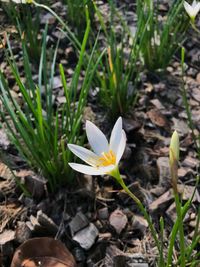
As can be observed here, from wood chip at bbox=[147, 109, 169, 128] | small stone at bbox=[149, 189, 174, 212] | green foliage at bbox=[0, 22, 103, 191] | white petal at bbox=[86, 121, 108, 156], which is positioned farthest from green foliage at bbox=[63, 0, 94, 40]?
white petal at bbox=[86, 121, 108, 156]

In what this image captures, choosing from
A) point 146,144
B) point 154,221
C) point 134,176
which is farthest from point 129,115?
point 154,221

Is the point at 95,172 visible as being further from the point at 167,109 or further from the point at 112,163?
the point at 167,109

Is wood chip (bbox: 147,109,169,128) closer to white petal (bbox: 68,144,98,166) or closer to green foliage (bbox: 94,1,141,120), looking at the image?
green foliage (bbox: 94,1,141,120)

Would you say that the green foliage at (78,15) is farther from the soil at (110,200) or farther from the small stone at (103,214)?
the small stone at (103,214)

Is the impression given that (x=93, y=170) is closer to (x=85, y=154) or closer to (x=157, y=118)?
(x=85, y=154)

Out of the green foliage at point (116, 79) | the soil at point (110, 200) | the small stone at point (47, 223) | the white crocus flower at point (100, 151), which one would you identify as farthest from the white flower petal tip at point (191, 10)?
the small stone at point (47, 223)

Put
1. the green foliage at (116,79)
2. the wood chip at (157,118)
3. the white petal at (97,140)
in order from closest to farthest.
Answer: the white petal at (97,140) → the green foliage at (116,79) → the wood chip at (157,118)
